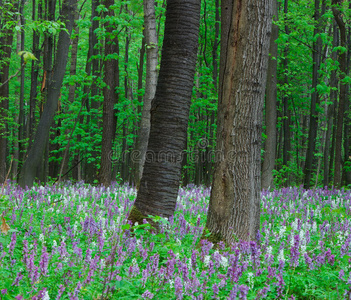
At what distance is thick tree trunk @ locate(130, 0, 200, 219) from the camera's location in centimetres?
591

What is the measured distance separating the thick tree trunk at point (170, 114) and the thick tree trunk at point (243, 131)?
1.03 m

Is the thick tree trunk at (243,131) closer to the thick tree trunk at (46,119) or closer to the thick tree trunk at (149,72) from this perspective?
the thick tree trunk at (149,72)

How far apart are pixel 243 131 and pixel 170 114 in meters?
1.38

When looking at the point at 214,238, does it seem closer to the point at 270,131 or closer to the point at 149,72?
the point at 149,72

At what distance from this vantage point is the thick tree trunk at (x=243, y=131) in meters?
4.96

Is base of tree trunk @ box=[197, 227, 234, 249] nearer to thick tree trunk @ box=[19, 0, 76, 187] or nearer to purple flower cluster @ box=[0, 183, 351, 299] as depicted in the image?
purple flower cluster @ box=[0, 183, 351, 299]

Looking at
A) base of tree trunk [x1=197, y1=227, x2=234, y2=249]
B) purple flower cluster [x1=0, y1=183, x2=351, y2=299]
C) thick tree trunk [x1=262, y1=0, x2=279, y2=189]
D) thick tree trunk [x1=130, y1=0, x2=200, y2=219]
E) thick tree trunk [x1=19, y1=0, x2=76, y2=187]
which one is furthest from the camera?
thick tree trunk [x1=262, y1=0, x2=279, y2=189]

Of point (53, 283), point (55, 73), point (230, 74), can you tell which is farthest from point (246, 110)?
point (55, 73)

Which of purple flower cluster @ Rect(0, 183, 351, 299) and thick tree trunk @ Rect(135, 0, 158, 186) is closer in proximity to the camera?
purple flower cluster @ Rect(0, 183, 351, 299)

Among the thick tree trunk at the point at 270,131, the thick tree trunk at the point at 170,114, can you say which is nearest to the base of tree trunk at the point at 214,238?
the thick tree trunk at the point at 170,114

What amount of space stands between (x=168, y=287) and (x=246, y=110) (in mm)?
2552

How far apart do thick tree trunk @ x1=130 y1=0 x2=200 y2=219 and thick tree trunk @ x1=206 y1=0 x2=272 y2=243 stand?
3.37 ft

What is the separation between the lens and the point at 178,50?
19.7ft

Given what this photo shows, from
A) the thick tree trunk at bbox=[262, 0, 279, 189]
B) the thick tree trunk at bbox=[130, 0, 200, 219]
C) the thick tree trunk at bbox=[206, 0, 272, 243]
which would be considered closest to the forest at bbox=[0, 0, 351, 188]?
the thick tree trunk at bbox=[262, 0, 279, 189]
